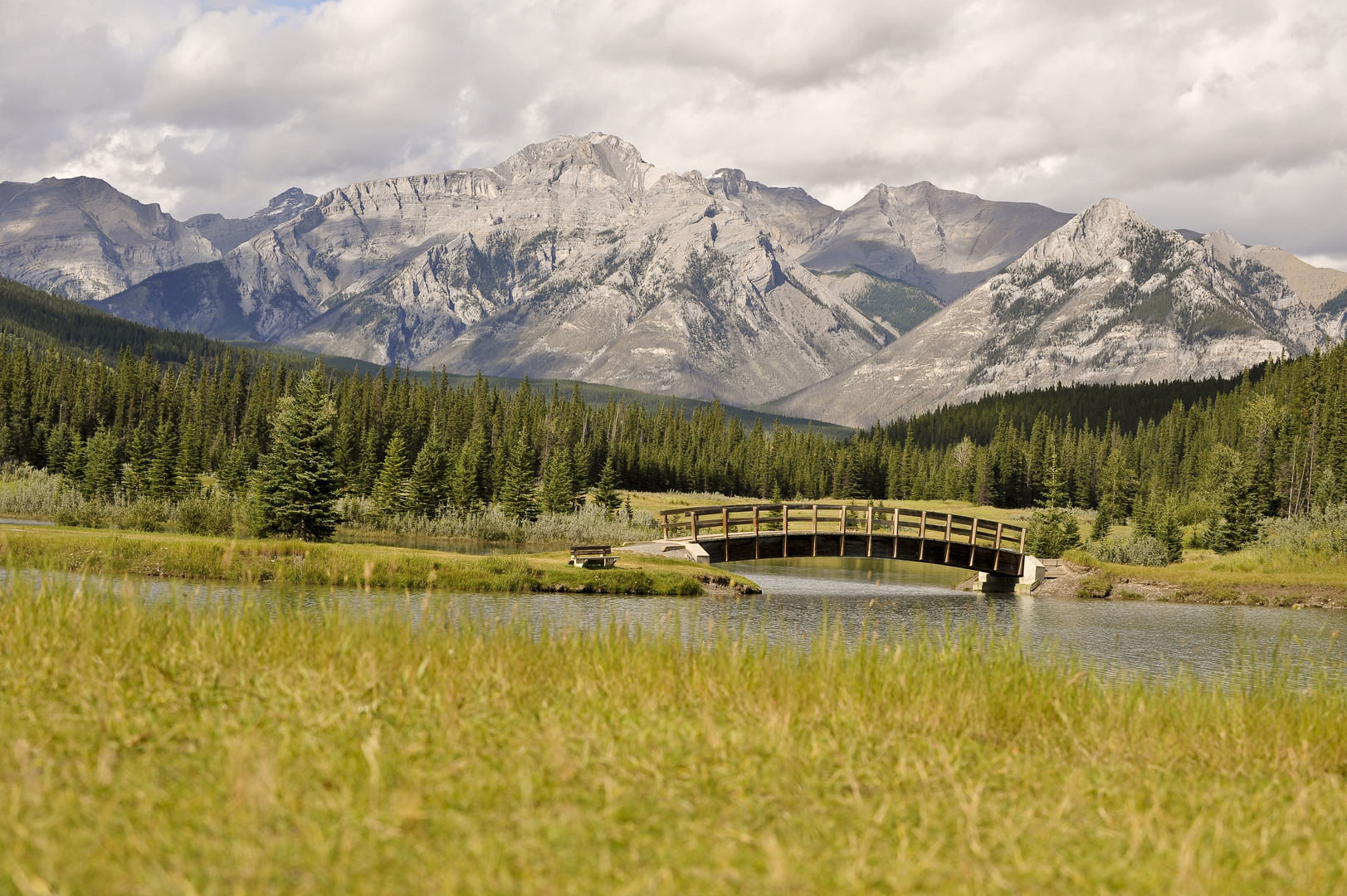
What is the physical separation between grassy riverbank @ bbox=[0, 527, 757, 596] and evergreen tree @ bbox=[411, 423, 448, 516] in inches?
1510

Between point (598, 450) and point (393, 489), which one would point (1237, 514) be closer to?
point (393, 489)

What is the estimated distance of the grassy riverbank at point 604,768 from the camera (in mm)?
6418

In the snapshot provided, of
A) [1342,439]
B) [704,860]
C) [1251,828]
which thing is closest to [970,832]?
[704,860]

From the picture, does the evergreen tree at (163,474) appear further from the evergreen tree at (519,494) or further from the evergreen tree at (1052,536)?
the evergreen tree at (1052,536)

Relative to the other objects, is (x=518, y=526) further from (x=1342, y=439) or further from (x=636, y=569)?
(x=1342, y=439)

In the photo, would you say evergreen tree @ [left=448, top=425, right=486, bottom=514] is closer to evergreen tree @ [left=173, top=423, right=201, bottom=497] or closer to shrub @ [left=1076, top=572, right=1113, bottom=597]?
evergreen tree @ [left=173, top=423, right=201, bottom=497]

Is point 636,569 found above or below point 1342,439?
below

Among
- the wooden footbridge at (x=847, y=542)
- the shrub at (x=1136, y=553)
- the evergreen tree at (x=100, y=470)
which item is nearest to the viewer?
the wooden footbridge at (x=847, y=542)

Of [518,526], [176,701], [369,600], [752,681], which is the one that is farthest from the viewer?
[518,526]

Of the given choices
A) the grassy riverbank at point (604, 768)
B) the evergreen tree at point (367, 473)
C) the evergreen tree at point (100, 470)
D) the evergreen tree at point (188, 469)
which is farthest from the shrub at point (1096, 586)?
the evergreen tree at point (367, 473)

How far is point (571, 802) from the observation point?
7.67 metres

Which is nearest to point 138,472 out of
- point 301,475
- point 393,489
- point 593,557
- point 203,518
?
point 393,489

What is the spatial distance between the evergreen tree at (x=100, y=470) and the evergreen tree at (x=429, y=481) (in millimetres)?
20316

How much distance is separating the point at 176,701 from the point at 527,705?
3.34m
